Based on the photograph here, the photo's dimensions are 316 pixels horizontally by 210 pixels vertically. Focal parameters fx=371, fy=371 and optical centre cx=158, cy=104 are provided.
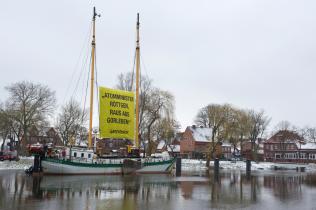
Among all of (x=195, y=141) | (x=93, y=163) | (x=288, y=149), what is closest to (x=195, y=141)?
(x=195, y=141)

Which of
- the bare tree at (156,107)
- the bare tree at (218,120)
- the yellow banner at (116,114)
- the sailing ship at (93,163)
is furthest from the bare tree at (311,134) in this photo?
the yellow banner at (116,114)

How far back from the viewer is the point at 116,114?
1702 inches

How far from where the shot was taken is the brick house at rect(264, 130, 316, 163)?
9575cm

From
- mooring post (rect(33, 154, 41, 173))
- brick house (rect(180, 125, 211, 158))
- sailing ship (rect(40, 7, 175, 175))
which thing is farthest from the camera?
brick house (rect(180, 125, 211, 158))

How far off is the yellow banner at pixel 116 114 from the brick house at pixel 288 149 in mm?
61833

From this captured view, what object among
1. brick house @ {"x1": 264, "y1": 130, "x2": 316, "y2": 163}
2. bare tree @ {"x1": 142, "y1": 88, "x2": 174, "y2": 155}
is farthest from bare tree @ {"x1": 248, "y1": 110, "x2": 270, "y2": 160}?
bare tree @ {"x1": 142, "y1": 88, "x2": 174, "y2": 155}

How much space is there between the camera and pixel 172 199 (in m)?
19.0

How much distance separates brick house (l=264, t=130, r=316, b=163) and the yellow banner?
61.8 meters

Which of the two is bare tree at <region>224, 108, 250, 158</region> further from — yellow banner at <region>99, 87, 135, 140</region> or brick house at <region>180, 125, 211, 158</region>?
yellow banner at <region>99, 87, 135, 140</region>

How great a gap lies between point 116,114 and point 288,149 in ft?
232

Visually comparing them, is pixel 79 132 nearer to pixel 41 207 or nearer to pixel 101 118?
pixel 101 118

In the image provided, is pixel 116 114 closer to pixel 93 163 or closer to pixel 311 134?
pixel 93 163

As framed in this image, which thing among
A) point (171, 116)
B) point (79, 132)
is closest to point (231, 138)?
point (171, 116)

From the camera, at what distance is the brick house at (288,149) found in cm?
9575
